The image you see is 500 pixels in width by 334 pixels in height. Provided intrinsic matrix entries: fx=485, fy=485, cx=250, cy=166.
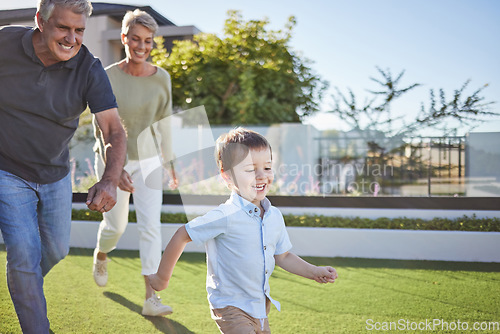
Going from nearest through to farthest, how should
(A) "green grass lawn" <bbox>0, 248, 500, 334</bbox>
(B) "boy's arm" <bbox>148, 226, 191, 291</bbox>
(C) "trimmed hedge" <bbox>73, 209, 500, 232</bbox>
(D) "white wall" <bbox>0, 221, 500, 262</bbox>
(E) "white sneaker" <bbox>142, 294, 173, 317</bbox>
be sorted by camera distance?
(B) "boy's arm" <bbox>148, 226, 191, 291</bbox> < (A) "green grass lawn" <bbox>0, 248, 500, 334</bbox> < (E) "white sneaker" <bbox>142, 294, 173, 317</bbox> < (D) "white wall" <bbox>0, 221, 500, 262</bbox> < (C) "trimmed hedge" <bbox>73, 209, 500, 232</bbox>

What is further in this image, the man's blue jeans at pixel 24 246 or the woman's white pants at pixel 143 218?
the woman's white pants at pixel 143 218

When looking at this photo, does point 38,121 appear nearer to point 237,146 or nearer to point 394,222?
point 237,146

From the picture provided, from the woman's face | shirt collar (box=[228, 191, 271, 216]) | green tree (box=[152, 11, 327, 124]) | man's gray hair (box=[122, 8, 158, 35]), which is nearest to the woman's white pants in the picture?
the woman's face

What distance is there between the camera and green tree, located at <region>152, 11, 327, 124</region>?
29.9ft

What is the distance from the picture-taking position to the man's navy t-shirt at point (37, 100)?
7.00 feet

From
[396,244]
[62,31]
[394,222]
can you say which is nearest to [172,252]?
[62,31]

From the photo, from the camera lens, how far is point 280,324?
286cm

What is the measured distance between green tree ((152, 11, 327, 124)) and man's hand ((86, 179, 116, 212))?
6949 millimetres

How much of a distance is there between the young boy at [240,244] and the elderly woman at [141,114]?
128 cm

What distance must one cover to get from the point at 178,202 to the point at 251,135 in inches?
179

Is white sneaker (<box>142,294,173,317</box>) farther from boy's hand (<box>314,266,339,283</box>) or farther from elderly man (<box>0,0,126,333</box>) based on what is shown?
boy's hand (<box>314,266,339,283</box>)

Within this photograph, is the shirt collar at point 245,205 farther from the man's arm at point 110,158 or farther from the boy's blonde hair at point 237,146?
the man's arm at point 110,158

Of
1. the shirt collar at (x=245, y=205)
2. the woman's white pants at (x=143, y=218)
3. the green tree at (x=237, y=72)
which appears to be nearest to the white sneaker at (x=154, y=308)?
the woman's white pants at (x=143, y=218)

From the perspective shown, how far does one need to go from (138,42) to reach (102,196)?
1.32 meters
